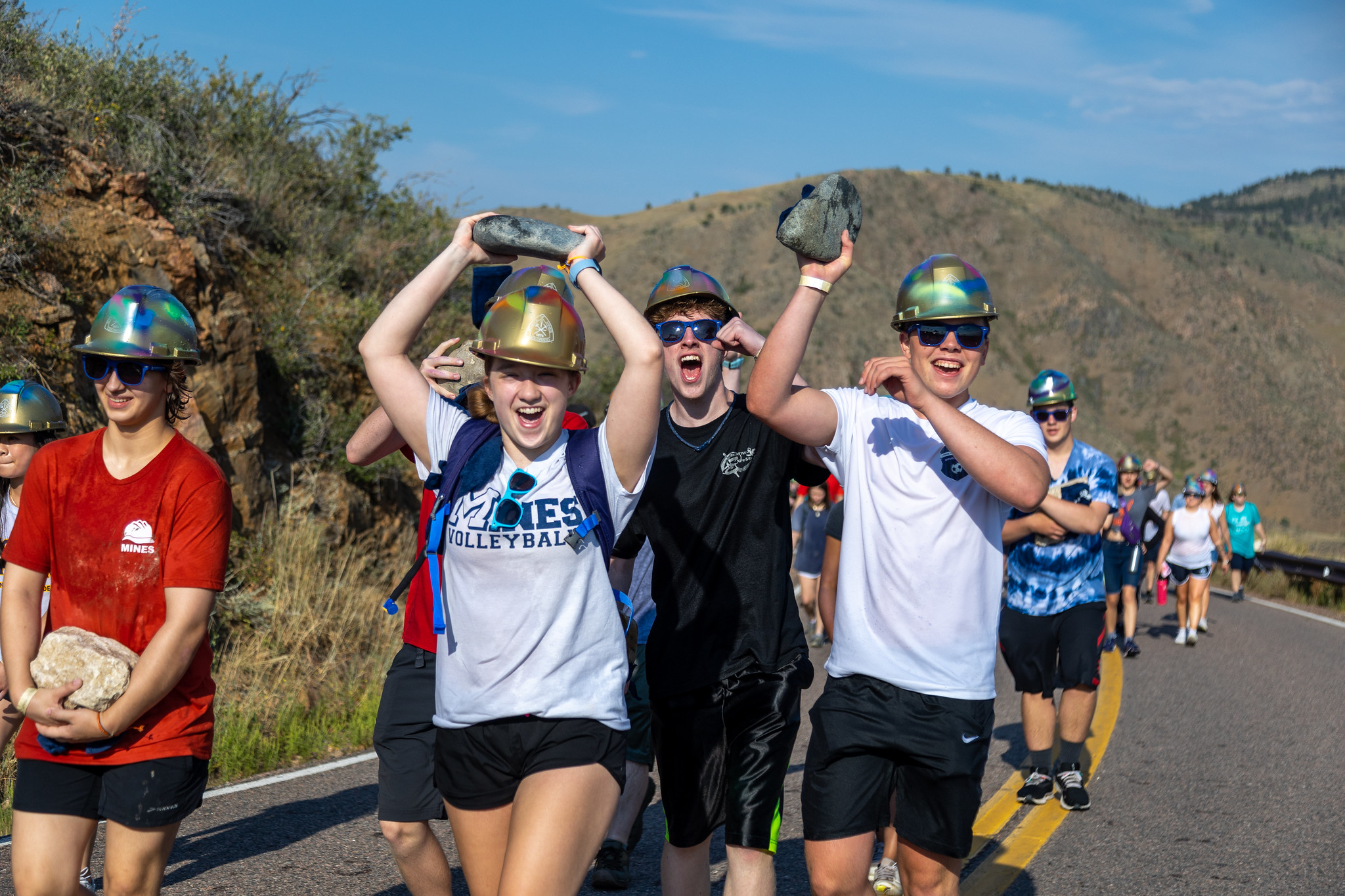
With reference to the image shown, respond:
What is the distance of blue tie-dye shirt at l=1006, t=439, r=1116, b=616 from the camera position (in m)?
6.84

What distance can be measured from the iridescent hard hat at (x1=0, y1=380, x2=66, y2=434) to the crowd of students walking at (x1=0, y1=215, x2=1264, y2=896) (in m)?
1.83

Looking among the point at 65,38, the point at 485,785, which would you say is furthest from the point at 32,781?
the point at 65,38

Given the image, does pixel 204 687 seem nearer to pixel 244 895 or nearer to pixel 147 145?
pixel 244 895

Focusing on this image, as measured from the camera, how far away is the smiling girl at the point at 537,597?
124 inches

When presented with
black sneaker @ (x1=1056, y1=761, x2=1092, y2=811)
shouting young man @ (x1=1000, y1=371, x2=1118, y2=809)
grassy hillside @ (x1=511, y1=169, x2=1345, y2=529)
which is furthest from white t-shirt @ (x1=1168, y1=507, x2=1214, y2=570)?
grassy hillside @ (x1=511, y1=169, x2=1345, y2=529)

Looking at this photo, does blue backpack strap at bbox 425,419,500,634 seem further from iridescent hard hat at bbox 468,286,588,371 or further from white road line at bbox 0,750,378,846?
white road line at bbox 0,750,378,846

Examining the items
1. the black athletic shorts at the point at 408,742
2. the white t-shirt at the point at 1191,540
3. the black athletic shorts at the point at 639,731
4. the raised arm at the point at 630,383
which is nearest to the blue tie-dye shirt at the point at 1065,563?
the black athletic shorts at the point at 639,731

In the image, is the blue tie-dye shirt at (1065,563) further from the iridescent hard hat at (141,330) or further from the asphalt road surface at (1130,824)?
the iridescent hard hat at (141,330)

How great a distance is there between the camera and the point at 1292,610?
17.9 metres

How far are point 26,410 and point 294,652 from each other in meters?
3.66

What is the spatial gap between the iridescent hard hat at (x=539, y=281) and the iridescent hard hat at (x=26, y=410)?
3148 mm

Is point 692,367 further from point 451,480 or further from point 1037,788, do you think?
point 1037,788

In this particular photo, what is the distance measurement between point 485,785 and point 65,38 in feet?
42.1

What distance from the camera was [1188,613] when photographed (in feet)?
45.8
